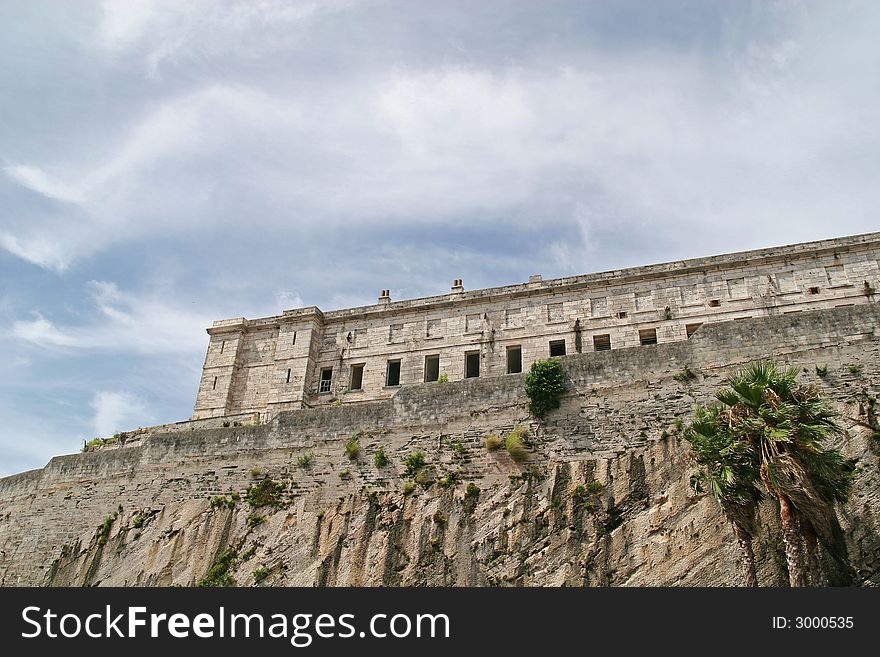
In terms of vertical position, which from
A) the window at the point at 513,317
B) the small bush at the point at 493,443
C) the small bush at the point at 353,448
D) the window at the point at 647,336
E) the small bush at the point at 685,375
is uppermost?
the window at the point at 513,317

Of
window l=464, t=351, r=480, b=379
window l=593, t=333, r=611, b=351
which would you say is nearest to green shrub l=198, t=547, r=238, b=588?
window l=464, t=351, r=480, b=379

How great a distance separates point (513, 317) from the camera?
96.6 ft

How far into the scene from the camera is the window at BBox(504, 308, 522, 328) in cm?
2930

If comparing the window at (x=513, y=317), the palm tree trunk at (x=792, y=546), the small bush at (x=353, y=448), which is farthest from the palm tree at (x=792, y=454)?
the window at (x=513, y=317)

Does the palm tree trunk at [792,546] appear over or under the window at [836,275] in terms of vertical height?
under

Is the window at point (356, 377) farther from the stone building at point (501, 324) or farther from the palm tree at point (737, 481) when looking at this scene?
the palm tree at point (737, 481)

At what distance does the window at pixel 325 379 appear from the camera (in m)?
30.9

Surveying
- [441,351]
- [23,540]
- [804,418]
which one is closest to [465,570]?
[804,418]

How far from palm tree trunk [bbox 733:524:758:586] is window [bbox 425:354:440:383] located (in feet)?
59.1

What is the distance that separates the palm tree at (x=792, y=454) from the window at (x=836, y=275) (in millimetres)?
14846

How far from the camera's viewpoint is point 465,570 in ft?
54.4

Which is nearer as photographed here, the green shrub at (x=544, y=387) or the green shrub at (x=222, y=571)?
the green shrub at (x=544, y=387)

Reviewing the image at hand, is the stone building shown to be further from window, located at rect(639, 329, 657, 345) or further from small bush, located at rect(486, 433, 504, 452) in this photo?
small bush, located at rect(486, 433, 504, 452)

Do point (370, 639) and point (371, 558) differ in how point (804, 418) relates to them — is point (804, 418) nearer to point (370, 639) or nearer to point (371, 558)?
point (370, 639)
